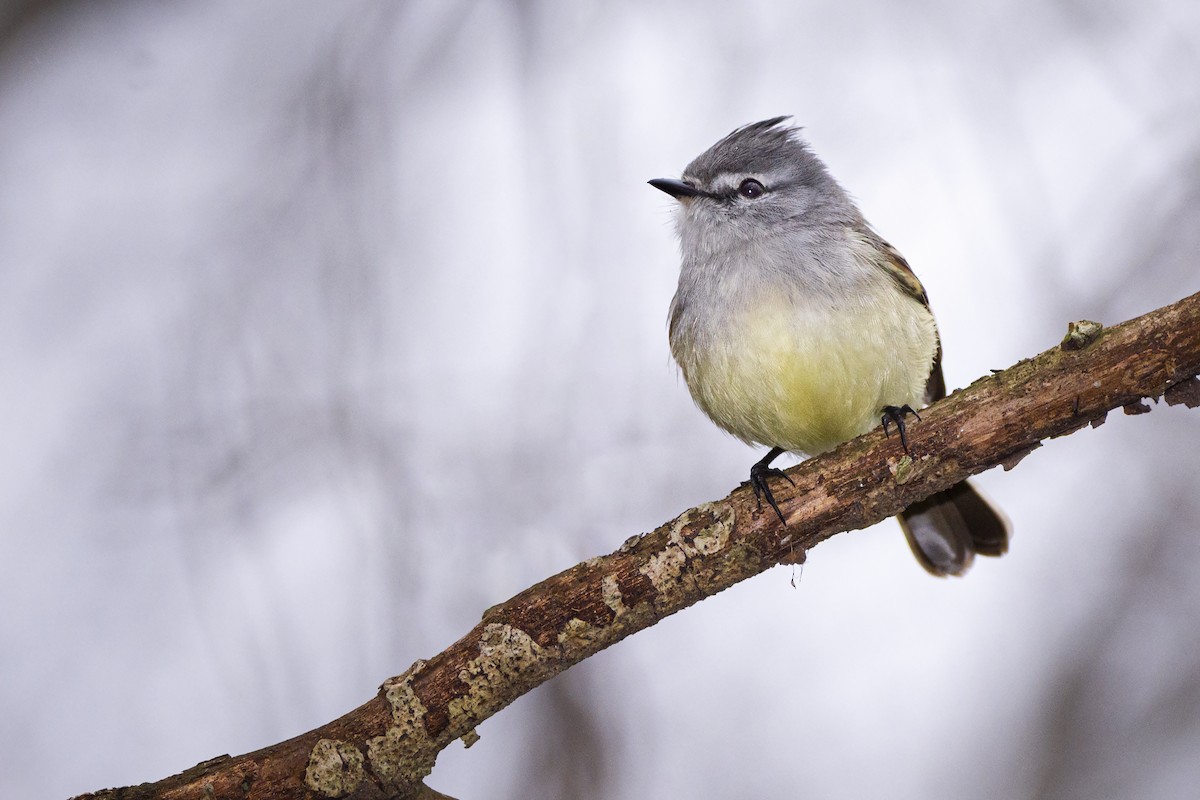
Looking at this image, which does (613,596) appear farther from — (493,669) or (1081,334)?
(1081,334)

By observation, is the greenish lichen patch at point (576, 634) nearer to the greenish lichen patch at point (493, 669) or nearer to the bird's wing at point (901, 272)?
the greenish lichen patch at point (493, 669)

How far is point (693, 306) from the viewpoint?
443 cm

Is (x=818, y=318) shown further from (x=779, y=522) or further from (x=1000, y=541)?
(x=1000, y=541)

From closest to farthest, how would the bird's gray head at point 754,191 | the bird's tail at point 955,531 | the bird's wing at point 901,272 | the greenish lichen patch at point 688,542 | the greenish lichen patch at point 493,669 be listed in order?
the greenish lichen patch at point 493,669 < the greenish lichen patch at point 688,542 < the bird's wing at point 901,272 < the bird's gray head at point 754,191 < the bird's tail at point 955,531

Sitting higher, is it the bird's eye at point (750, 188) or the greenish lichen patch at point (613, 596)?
the bird's eye at point (750, 188)

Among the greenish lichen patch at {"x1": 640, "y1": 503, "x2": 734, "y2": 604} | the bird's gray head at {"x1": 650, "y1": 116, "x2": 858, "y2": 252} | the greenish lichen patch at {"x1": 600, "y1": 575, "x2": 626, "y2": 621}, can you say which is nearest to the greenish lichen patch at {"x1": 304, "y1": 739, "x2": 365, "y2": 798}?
the greenish lichen patch at {"x1": 600, "y1": 575, "x2": 626, "y2": 621}

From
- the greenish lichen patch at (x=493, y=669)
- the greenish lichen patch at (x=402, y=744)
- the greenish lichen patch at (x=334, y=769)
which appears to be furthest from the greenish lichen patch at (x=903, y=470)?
the greenish lichen patch at (x=334, y=769)

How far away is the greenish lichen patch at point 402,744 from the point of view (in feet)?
10.1

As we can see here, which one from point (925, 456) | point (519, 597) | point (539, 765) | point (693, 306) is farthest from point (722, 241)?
point (539, 765)

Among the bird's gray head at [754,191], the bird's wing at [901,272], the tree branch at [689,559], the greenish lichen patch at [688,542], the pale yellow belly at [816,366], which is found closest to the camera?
the tree branch at [689,559]

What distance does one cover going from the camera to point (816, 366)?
12.8ft

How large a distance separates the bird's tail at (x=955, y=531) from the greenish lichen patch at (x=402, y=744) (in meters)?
2.65

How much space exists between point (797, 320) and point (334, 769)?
232 centimetres

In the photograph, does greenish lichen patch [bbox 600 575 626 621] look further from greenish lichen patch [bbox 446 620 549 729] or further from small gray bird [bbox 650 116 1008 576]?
small gray bird [bbox 650 116 1008 576]
